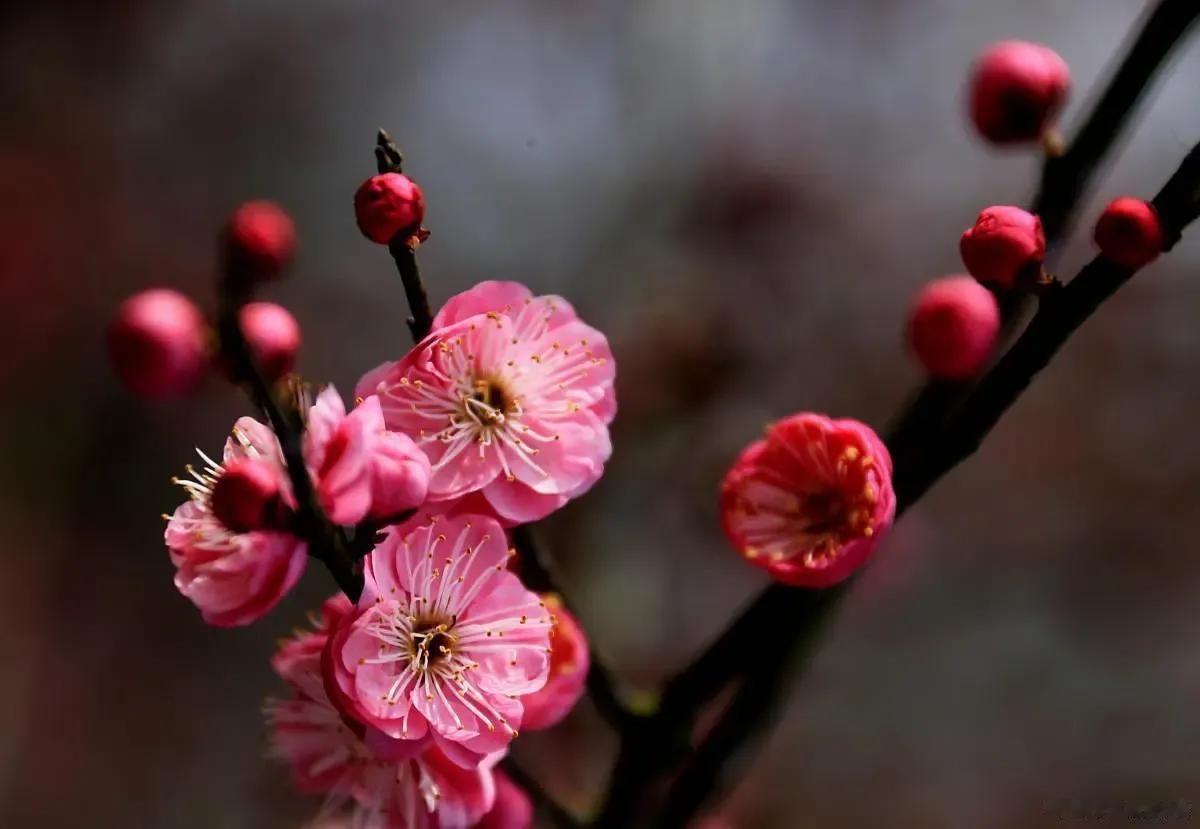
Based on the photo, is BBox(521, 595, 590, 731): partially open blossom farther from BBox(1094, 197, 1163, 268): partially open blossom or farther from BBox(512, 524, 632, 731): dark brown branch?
BBox(1094, 197, 1163, 268): partially open blossom

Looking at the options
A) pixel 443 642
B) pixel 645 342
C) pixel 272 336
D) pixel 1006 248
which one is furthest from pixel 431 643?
pixel 645 342

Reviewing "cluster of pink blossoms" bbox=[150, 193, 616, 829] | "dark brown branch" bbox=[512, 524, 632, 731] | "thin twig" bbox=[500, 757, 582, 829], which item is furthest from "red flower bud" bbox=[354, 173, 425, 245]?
"thin twig" bbox=[500, 757, 582, 829]

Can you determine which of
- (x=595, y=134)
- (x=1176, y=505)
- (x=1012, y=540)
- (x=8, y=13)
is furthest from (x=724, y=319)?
(x=8, y=13)

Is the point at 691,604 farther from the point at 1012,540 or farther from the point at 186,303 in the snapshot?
the point at 186,303

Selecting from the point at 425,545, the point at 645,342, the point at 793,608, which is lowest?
the point at 645,342

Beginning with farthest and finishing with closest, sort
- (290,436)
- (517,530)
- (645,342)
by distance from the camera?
(645,342) < (517,530) < (290,436)

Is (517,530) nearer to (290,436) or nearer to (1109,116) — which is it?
(290,436)
